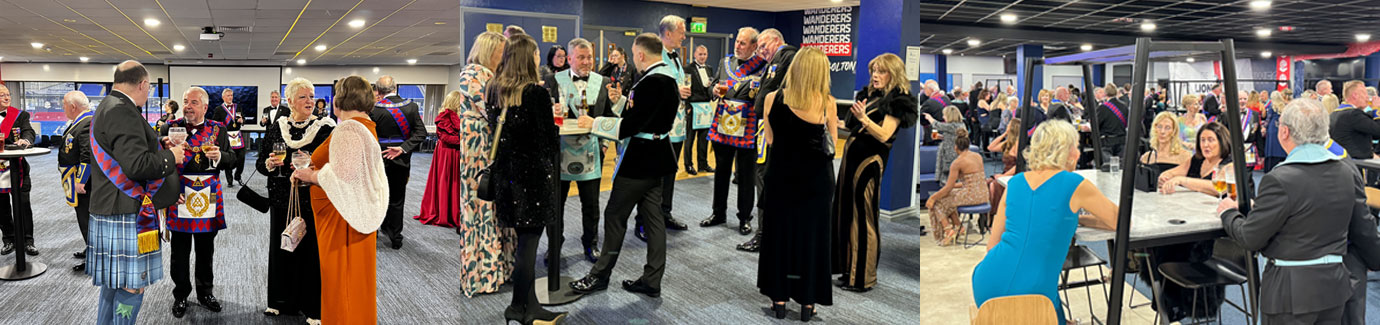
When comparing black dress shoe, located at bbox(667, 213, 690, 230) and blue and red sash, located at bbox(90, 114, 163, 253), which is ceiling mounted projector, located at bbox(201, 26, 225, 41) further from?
blue and red sash, located at bbox(90, 114, 163, 253)

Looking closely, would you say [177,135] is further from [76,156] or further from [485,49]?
[76,156]

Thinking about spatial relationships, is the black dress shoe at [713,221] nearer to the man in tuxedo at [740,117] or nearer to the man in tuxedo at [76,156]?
the man in tuxedo at [740,117]

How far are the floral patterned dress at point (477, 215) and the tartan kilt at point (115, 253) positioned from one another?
1.23m

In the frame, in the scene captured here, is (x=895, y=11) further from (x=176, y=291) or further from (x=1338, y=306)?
(x=176, y=291)

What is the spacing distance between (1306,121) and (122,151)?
3663 millimetres

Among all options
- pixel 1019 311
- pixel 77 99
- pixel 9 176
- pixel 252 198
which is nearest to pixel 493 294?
pixel 252 198

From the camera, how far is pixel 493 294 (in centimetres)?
402

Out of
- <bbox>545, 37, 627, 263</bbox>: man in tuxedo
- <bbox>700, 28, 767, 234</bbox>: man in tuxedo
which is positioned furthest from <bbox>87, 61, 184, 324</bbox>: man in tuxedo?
<bbox>700, 28, 767, 234</bbox>: man in tuxedo

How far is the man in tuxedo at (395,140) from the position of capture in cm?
533

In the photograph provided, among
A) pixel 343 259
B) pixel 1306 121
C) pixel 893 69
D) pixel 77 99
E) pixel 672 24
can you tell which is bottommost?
pixel 343 259

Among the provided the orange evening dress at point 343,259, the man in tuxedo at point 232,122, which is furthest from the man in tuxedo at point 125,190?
the man in tuxedo at point 232,122

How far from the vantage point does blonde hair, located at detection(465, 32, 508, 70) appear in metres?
3.42

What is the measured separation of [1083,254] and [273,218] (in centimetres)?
319

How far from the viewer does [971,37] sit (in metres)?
1.97
